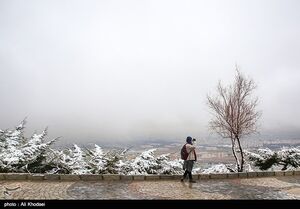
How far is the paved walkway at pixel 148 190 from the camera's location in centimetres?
964

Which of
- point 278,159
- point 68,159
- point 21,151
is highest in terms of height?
point 21,151

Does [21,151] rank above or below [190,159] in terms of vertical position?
above

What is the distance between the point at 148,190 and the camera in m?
10.9

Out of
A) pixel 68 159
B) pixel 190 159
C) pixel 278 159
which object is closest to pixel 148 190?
pixel 190 159

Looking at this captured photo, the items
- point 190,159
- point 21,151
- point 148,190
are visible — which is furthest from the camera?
point 21,151

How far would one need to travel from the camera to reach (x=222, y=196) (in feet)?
34.0

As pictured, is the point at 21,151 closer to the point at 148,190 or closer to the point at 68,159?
the point at 68,159

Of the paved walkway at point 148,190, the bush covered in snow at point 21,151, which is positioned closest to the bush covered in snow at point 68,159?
the bush covered in snow at point 21,151

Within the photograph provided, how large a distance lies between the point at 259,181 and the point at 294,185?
136cm

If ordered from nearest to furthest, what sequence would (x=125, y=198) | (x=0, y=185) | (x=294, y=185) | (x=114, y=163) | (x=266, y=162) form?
(x=125, y=198) < (x=0, y=185) < (x=294, y=185) < (x=114, y=163) < (x=266, y=162)

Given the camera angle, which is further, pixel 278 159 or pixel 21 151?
pixel 278 159

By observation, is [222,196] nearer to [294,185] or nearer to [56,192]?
[294,185]
